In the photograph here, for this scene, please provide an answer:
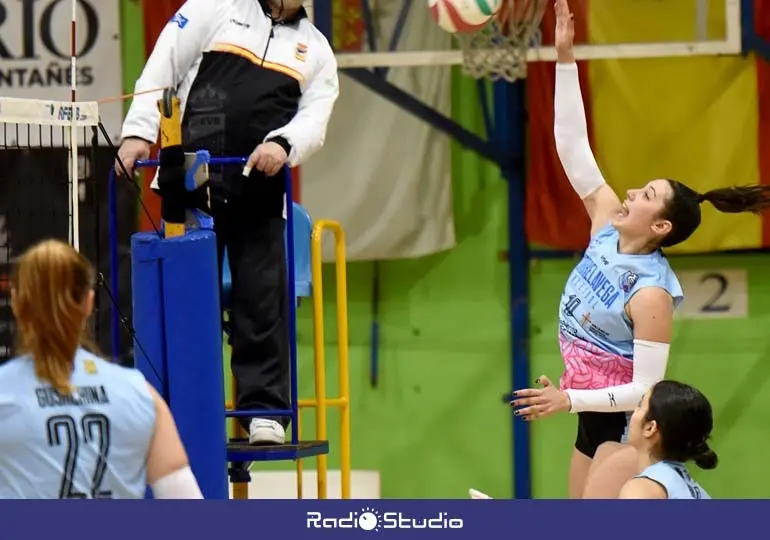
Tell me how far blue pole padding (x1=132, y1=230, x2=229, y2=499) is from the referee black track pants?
1.95 ft

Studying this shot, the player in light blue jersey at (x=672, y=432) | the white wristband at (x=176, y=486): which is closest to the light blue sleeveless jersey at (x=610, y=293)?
the player in light blue jersey at (x=672, y=432)

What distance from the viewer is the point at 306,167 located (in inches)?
291

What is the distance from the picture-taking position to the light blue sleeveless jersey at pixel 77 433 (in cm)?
290

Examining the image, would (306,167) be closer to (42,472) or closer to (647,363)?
(647,363)

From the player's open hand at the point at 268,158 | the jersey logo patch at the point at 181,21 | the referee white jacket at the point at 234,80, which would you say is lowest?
the player's open hand at the point at 268,158

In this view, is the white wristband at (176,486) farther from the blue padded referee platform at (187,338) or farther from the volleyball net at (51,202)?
the volleyball net at (51,202)

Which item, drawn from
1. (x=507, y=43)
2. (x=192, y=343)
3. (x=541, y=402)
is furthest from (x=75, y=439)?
(x=507, y=43)

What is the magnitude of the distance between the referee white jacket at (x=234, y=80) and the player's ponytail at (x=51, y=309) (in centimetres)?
180

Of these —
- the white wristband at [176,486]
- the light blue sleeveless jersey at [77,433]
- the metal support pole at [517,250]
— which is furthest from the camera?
the metal support pole at [517,250]

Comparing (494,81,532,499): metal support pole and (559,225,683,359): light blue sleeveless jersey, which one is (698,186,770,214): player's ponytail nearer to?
(559,225,683,359): light blue sleeveless jersey

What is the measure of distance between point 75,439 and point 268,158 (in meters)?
1.78

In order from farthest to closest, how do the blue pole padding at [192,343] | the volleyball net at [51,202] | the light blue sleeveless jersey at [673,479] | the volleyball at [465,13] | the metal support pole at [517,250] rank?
the metal support pole at [517,250] < the volleyball net at [51,202] < the volleyball at [465,13] < the blue pole padding at [192,343] < the light blue sleeveless jersey at [673,479]

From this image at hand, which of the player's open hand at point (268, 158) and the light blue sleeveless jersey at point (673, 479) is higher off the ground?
the player's open hand at point (268, 158)

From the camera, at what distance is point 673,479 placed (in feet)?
11.5
